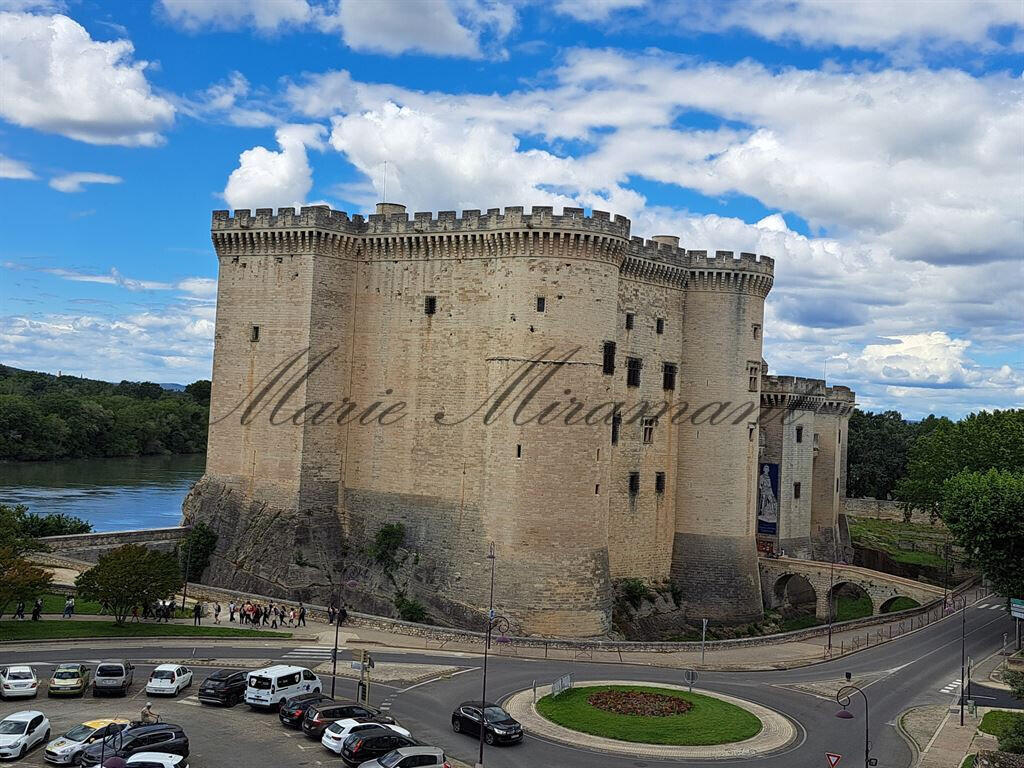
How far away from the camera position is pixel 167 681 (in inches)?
1299

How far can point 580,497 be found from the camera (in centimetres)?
4700

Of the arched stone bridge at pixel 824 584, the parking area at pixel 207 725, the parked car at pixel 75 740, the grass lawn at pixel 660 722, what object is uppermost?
the arched stone bridge at pixel 824 584

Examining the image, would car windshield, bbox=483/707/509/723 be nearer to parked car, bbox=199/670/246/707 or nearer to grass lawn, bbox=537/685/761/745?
grass lawn, bbox=537/685/761/745

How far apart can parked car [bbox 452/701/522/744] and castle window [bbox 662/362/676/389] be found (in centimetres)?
2822

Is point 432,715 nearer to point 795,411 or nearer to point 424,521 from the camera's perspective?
point 424,521

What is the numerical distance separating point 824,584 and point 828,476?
1444 cm

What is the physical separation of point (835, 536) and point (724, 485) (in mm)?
19560

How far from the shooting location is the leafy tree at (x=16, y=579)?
38469 millimetres

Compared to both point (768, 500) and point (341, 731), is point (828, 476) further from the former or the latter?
point (341, 731)

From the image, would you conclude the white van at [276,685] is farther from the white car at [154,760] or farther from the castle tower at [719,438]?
the castle tower at [719,438]

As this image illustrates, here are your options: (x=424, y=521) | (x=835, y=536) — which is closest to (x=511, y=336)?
(x=424, y=521)

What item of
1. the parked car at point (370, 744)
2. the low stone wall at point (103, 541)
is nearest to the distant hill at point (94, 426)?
the low stone wall at point (103, 541)

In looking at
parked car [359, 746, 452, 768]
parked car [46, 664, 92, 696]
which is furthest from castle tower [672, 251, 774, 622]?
parked car [46, 664, 92, 696]

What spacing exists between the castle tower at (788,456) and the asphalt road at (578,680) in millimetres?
14508
